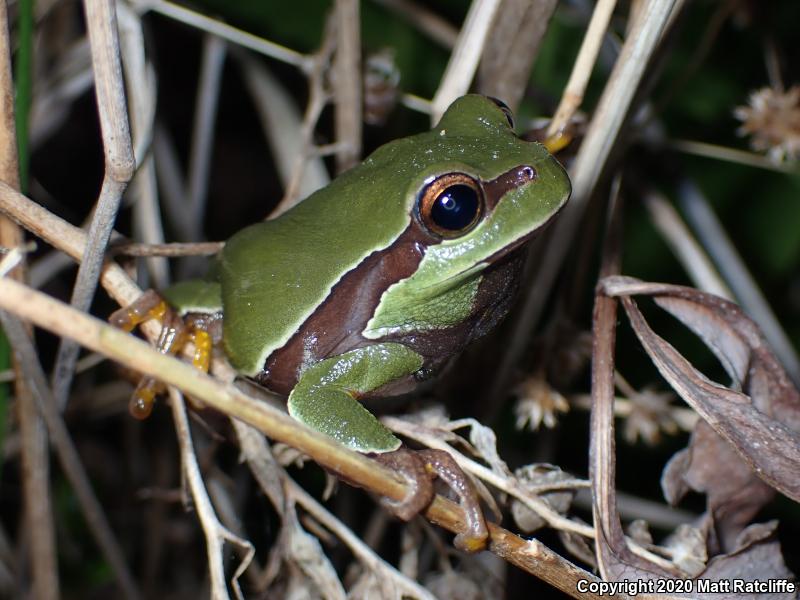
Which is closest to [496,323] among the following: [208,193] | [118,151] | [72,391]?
[118,151]

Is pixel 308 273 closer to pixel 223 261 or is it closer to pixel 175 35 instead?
pixel 223 261

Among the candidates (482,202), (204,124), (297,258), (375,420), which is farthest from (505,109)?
(204,124)

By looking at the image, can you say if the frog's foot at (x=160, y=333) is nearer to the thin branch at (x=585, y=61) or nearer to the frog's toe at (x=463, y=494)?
the frog's toe at (x=463, y=494)

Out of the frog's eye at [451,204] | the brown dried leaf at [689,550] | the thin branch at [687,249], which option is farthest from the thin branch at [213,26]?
the brown dried leaf at [689,550]

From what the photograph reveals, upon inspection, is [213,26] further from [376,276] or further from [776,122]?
[776,122]

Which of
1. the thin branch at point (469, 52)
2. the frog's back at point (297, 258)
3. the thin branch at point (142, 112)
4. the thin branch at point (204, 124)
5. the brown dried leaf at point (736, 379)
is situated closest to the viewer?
the brown dried leaf at point (736, 379)

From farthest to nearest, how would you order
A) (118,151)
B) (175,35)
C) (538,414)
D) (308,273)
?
(175,35), (538,414), (308,273), (118,151)
